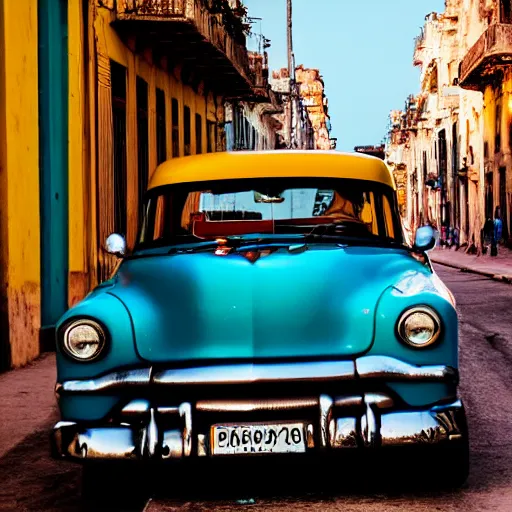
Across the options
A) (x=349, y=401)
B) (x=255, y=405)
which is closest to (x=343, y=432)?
(x=349, y=401)

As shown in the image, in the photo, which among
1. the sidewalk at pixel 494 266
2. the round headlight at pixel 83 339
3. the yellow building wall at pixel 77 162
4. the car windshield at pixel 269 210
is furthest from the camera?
the sidewalk at pixel 494 266

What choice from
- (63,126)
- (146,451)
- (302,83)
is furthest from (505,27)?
(302,83)

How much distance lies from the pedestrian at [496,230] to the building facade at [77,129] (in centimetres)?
1633

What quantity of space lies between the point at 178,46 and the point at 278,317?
15.9 m

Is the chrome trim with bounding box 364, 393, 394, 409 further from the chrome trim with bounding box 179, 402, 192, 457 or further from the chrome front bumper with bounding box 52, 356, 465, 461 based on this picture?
the chrome trim with bounding box 179, 402, 192, 457

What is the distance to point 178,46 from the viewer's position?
66.3 feet

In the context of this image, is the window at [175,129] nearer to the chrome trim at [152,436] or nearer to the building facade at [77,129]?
the building facade at [77,129]

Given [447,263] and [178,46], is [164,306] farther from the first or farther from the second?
[447,263]

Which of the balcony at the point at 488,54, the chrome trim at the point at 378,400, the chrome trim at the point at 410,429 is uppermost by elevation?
the balcony at the point at 488,54

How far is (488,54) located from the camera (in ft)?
125

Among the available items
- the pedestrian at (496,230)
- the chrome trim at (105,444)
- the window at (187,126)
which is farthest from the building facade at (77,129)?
the pedestrian at (496,230)

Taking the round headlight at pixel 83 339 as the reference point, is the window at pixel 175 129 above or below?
above

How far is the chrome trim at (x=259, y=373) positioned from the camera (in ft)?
15.4

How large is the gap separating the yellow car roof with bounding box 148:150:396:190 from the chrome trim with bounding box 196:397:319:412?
1967 mm
